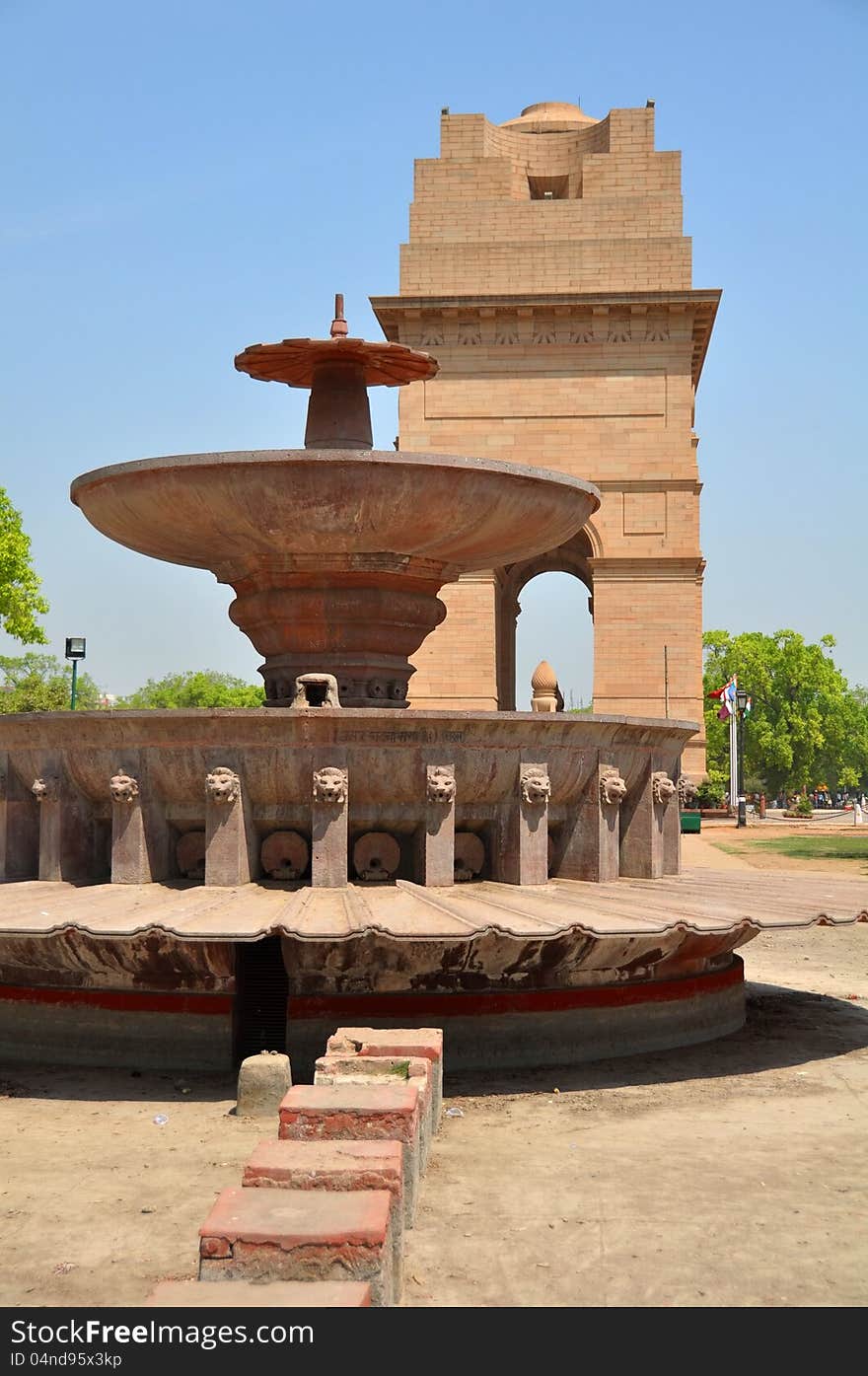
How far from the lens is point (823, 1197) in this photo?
5.85 meters

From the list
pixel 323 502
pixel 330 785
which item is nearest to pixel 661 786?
pixel 330 785

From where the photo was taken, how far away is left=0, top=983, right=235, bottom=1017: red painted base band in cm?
811

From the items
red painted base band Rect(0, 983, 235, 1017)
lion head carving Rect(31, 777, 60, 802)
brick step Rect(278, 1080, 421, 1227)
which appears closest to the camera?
brick step Rect(278, 1080, 421, 1227)

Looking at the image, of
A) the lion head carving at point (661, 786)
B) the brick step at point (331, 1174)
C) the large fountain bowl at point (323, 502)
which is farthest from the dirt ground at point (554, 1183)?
the large fountain bowl at point (323, 502)

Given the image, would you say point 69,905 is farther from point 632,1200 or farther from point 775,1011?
point 775,1011

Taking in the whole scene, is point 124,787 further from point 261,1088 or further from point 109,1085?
point 261,1088

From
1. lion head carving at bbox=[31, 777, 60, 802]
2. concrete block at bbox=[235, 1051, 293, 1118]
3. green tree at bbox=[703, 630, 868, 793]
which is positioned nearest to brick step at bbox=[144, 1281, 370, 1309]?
concrete block at bbox=[235, 1051, 293, 1118]

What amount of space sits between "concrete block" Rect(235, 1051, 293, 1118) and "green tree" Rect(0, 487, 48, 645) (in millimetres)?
27270

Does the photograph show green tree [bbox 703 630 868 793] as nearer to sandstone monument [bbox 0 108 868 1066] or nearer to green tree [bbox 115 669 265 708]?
green tree [bbox 115 669 265 708]

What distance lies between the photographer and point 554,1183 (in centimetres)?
600

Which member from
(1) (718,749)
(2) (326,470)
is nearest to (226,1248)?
(2) (326,470)

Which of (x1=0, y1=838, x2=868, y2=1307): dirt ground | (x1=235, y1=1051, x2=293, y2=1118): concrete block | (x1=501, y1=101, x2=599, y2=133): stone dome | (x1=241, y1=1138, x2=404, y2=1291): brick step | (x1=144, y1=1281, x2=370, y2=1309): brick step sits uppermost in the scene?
(x1=501, y1=101, x2=599, y2=133): stone dome

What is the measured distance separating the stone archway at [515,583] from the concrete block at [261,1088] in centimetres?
3096

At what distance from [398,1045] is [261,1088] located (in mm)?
810
